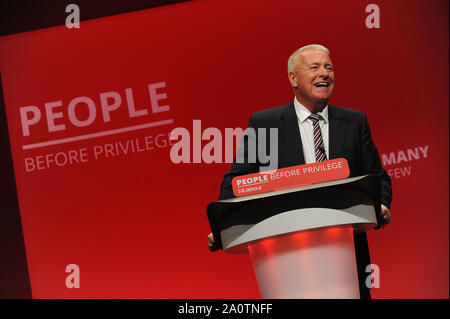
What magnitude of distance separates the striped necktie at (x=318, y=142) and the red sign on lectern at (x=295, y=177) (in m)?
0.50

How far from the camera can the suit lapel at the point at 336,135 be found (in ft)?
6.37

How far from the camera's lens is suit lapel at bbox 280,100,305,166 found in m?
1.97

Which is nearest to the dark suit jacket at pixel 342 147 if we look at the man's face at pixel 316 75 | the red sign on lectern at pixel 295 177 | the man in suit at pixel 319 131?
the man in suit at pixel 319 131

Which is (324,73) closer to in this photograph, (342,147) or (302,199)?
(342,147)

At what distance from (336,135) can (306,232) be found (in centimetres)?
73

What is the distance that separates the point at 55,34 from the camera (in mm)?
3730

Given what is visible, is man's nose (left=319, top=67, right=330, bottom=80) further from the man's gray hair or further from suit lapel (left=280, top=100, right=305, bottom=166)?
suit lapel (left=280, top=100, right=305, bottom=166)

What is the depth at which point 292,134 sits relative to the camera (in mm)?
2018

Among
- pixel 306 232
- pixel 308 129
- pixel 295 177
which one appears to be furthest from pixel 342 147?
pixel 306 232

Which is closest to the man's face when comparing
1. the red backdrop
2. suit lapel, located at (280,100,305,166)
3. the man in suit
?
the man in suit

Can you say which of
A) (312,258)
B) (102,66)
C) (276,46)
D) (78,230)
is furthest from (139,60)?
(312,258)

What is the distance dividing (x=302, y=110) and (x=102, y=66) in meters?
2.02

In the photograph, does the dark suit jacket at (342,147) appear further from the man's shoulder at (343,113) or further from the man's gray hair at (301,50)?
the man's gray hair at (301,50)
